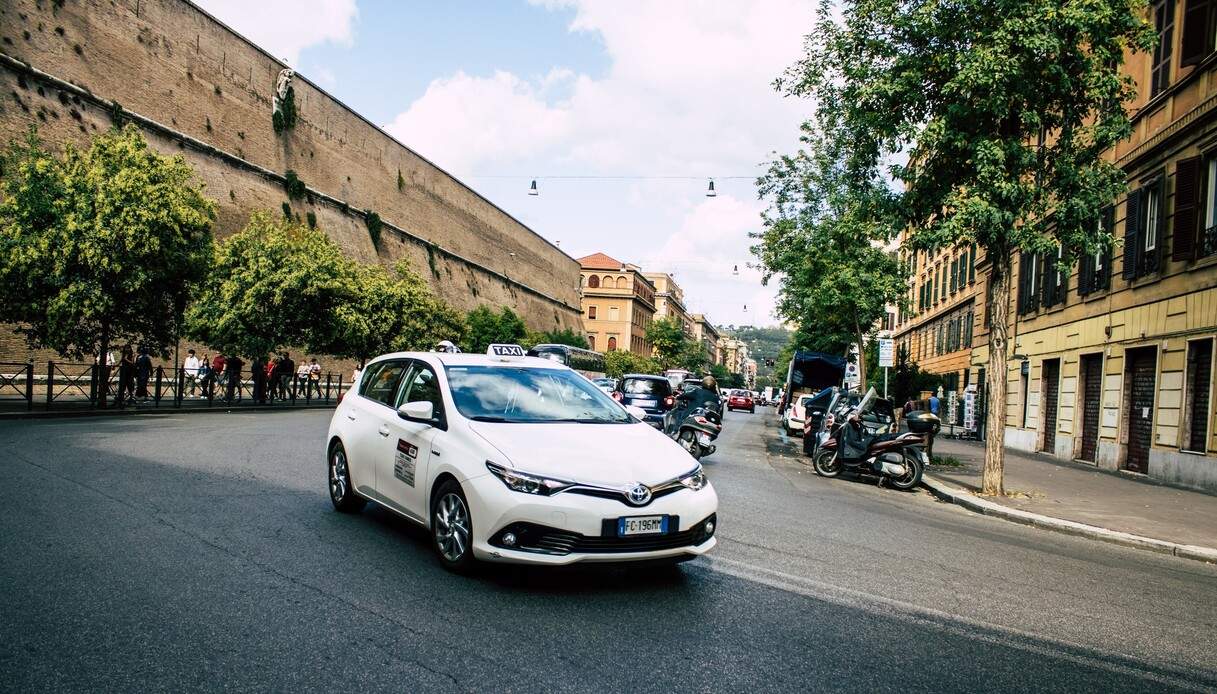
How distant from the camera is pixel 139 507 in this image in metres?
7.79

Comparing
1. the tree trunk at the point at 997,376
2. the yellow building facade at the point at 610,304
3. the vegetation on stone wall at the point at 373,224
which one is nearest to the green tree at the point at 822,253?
the tree trunk at the point at 997,376

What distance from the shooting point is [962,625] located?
5242 mm

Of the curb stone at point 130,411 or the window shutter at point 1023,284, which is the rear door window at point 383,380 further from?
the window shutter at point 1023,284

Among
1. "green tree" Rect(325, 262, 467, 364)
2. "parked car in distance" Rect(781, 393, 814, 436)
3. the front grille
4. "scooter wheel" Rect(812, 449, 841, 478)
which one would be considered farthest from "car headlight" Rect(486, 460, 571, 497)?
"green tree" Rect(325, 262, 467, 364)

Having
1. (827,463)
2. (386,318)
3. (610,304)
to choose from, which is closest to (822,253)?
(827,463)

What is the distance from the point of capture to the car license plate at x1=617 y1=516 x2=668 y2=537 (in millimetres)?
5191

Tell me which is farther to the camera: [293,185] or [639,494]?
[293,185]

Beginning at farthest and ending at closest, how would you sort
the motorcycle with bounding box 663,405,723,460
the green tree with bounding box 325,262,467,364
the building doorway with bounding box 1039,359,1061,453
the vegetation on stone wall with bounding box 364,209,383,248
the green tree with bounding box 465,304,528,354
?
1. the green tree with bounding box 465,304,528,354
2. the vegetation on stone wall with bounding box 364,209,383,248
3. the green tree with bounding box 325,262,467,364
4. the building doorway with bounding box 1039,359,1061,453
5. the motorcycle with bounding box 663,405,723,460

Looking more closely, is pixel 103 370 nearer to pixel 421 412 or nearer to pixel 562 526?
pixel 421 412

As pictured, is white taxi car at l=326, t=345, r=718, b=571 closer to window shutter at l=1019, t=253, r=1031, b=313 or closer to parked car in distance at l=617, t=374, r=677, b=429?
parked car in distance at l=617, t=374, r=677, b=429

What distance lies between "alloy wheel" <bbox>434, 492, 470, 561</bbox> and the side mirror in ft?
2.07

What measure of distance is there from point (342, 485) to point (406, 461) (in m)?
1.76

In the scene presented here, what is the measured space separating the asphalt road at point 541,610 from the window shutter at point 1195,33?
12.0 metres

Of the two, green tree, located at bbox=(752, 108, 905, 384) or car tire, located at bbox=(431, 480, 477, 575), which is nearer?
car tire, located at bbox=(431, 480, 477, 575)
